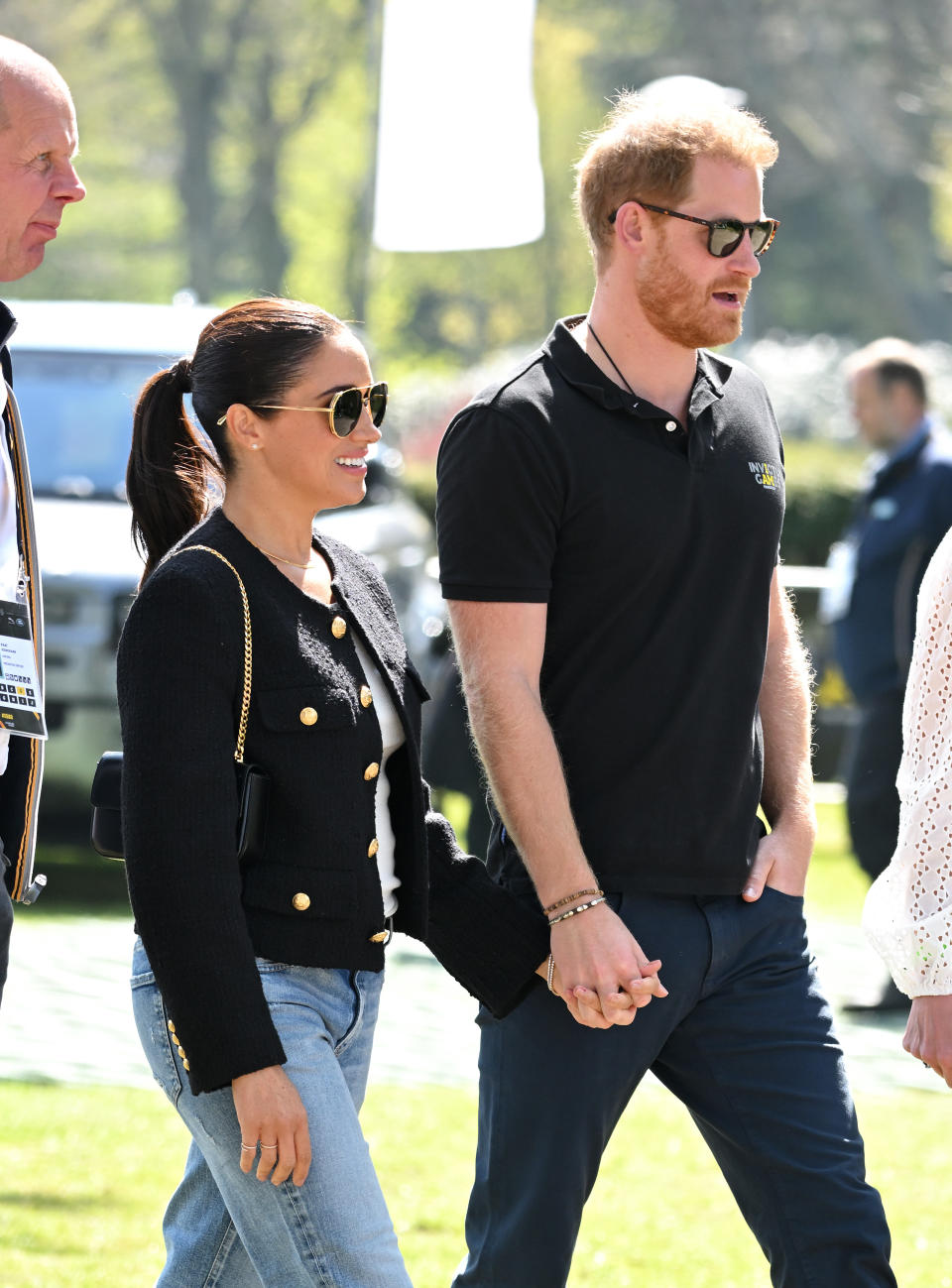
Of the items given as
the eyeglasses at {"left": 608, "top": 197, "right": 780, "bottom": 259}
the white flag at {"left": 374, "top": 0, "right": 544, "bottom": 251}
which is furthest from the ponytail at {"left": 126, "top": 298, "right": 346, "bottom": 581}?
the white flag at {"left": 374, "top": 0, "right": 544, "bottom": 251}

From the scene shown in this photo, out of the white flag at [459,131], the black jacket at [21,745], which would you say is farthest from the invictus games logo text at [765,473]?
the white flag at [459,131]

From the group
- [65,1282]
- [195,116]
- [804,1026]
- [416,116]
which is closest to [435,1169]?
[65,1282]

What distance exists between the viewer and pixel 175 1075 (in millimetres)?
2854

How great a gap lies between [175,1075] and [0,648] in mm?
774

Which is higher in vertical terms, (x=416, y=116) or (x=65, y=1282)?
(x=416, y=116)

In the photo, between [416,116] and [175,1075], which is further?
[416,116]

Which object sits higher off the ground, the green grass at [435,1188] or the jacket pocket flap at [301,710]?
the jacket pocket flap at [301,710]

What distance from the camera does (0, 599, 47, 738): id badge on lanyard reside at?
319cm

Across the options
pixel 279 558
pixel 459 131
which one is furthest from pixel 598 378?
pixel 459 131

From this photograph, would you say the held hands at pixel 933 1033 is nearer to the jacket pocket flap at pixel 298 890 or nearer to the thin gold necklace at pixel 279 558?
the jacket pocket flap at pixel 298 890

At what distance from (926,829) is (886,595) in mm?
4677

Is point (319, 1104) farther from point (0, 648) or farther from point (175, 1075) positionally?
point (0, 648)

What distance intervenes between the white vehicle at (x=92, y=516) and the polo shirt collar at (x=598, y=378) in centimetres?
462

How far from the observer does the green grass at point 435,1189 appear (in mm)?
4613
